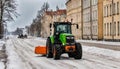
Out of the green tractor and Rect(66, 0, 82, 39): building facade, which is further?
Rect(66, 0, 82, 39): building facade

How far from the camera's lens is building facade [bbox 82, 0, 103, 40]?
97838mm

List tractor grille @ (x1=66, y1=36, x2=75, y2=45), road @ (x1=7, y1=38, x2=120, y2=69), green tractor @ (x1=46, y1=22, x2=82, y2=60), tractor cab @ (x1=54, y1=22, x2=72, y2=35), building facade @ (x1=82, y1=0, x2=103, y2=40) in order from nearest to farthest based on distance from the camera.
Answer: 1. road @ (x1=7, y1=38, x2=120, y2=69)
2. green tractor @ (x1=46, y1=22, x2=82, y2=60)
3. tractor grille @ (x1=66, y1=36, x2=75, y2=45)
4. tractor cab @ (x1=54, y1=22, x2=72, y2=35)
5. building facade @ (x1=82, y1=0, x2=103, y2=40)

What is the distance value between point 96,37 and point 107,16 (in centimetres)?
975

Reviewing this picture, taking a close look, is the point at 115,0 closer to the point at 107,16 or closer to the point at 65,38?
the point at 107,16

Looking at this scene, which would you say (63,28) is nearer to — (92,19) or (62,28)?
(62,28)

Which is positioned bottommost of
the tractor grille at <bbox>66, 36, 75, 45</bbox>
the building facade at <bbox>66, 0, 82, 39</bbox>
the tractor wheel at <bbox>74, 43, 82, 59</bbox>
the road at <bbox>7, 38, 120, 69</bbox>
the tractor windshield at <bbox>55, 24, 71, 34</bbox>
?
the road at <bbox>7, 38, 120, 69</bbox>

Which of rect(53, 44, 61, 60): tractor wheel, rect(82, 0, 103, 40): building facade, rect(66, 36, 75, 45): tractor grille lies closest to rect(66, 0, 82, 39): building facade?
rect(82, 0, 103, 40): building facade

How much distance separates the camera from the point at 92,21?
106062 millimetres

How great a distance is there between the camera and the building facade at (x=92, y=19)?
9784 centimetres

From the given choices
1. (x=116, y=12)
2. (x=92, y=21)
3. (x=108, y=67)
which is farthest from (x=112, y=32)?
(x=108, y=67)

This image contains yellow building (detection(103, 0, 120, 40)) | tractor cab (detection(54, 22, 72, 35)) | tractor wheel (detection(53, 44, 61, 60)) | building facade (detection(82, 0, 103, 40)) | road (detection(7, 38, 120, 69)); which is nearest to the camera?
road (detection(7, 38, 120, 69))

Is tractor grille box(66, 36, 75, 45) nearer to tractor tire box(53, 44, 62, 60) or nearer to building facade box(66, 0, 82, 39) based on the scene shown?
tractor tire box(53, 44, 62, 60)

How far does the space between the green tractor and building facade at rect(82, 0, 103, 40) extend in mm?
64958

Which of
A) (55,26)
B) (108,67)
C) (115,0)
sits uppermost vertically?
(115,0)
